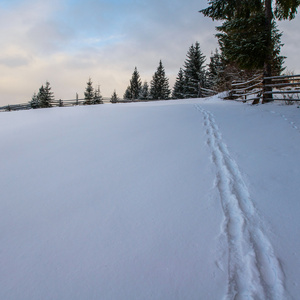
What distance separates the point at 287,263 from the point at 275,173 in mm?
1765

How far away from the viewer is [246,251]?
1.79 metres

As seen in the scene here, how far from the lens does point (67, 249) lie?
74.9 inches

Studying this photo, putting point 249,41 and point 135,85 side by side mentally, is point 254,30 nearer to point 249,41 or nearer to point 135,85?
point 249,41

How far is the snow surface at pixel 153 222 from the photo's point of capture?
1.56m

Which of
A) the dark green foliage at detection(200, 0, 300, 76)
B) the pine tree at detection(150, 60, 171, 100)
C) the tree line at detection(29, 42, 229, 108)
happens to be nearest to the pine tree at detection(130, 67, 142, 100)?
the tree line at detection(29, 42, 229, 108)

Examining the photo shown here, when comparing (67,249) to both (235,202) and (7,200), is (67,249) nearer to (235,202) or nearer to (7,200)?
(7,200)

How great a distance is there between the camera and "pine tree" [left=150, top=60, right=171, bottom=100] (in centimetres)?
3997

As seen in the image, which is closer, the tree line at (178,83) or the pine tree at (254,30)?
the pine tree at (254,30)

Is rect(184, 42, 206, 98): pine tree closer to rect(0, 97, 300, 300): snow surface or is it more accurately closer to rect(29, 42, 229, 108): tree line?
rect(29, 42, 229, 108): tree line

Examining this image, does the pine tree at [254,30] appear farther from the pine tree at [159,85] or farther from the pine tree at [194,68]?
the pine tree at [159,85]

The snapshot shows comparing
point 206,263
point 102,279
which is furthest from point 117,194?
point 206,263

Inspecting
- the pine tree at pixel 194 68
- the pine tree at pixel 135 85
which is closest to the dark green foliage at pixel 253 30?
the pine tree at pixel 194 68

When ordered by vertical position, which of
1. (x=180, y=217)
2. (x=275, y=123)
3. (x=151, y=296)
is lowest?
(x=151, y=296)

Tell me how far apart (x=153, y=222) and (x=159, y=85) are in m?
40.2
